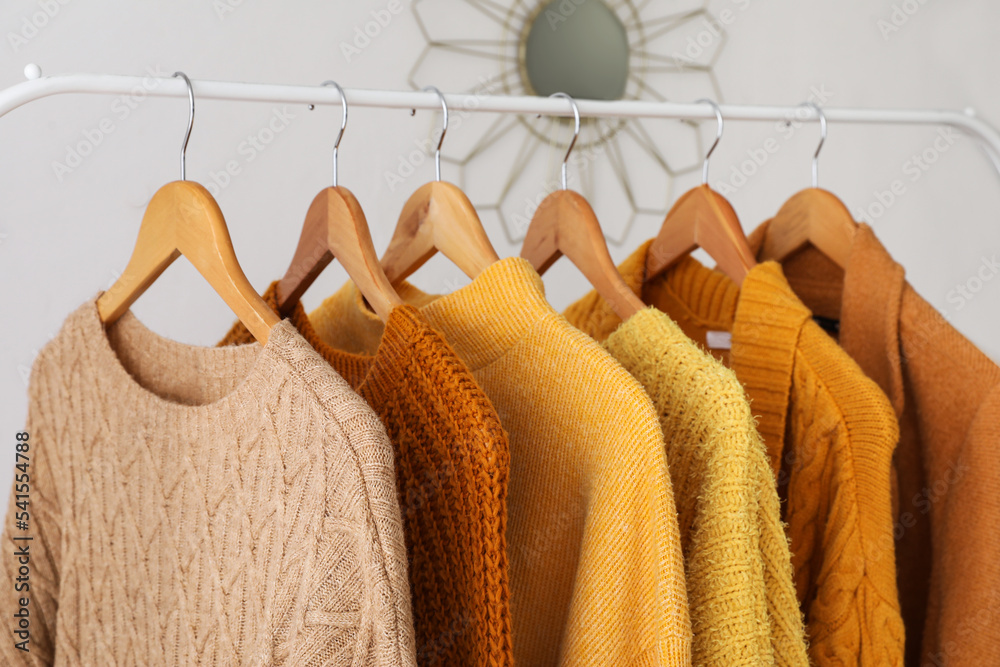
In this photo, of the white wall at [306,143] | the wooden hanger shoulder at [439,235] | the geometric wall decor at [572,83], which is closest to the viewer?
the wooden hanger shoulder at [439,235]

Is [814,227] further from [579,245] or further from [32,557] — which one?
[32,557]

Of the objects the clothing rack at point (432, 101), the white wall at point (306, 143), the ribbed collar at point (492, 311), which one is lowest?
the ribbed collar at point (492, 311)

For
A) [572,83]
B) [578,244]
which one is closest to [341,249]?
[578,244]

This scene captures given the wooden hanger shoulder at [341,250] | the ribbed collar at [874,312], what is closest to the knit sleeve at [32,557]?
the wooden hanger shoulder at [341,250]

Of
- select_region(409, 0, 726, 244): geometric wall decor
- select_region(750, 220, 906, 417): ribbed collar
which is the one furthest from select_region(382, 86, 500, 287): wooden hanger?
select_region(409, 0, 726, 244): geometric wall decor

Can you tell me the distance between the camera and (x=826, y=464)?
73 cm

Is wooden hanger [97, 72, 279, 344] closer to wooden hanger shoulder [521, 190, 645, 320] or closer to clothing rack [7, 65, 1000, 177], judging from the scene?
clothing rack [7, 65, 1000, 177]

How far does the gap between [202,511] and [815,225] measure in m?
0.72

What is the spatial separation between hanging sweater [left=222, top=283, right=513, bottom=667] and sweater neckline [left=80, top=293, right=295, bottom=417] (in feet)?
0.27

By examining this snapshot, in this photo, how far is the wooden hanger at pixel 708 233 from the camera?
0.84m

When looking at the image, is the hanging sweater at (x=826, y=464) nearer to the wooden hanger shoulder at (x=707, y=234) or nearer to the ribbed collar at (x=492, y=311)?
the wooden hanger shoulder at (x=707, y=234)

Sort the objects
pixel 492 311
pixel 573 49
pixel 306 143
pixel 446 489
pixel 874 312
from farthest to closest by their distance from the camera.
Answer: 1. pixel 573 49
2. pixel 306 143
3. pixel 874 312
4. pixel 492 311
5. pixel 446 489

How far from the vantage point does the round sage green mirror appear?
1515 millimetres

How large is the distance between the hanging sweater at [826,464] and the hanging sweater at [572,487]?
23cm
